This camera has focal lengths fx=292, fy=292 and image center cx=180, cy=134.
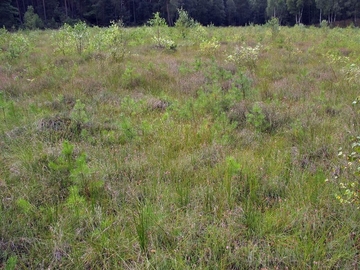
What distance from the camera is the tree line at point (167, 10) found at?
37.3 m

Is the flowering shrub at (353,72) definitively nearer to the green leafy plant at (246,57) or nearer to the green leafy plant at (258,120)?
the green leafy plant at (258,120)

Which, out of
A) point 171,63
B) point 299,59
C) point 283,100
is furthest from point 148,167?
→ point 299,59

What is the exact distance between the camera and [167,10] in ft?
139

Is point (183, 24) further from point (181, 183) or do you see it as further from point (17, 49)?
point (181, 183)

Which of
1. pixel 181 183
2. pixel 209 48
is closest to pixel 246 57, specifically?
pixel 209 48

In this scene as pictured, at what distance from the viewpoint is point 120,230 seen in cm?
240

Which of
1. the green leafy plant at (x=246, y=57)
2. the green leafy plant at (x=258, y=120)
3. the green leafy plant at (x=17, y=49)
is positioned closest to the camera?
the green leafy plant at (x=258, y=120)

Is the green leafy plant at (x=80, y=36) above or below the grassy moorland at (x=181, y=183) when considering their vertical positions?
above

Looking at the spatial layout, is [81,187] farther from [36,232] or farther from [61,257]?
[61,257]

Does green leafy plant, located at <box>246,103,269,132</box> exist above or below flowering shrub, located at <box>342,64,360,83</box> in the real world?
below

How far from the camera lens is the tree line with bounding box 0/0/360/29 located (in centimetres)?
3728

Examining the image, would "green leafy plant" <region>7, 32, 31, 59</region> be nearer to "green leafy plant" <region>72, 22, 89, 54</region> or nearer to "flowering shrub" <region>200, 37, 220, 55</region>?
"green leafy plant" <region>72, 22, 89, 54</region>

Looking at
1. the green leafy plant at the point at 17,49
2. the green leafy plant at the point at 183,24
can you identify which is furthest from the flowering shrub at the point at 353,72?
the green leafy plant at the point at 183,24

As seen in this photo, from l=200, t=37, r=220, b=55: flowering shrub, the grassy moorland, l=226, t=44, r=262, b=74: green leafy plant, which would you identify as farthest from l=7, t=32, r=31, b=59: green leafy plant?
l=226, t=44, r=262, b=74: green leafy plant
